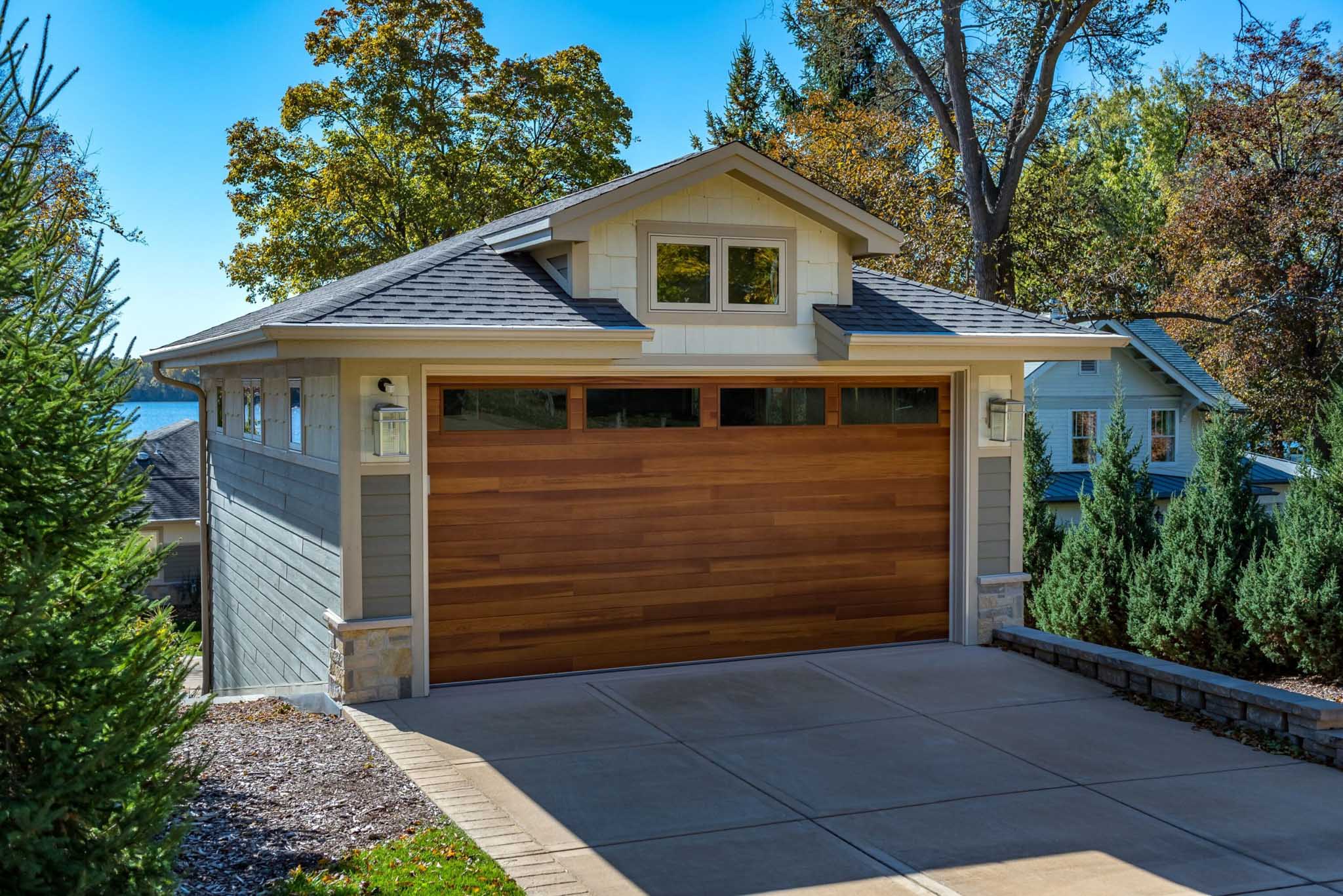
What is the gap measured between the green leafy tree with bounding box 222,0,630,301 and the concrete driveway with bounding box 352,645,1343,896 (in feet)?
63.5

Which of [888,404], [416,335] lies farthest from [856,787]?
[888,404]

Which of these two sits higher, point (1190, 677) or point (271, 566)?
point (271, 566)

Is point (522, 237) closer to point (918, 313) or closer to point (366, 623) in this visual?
point (366, 623)

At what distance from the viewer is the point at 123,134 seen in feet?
81.0

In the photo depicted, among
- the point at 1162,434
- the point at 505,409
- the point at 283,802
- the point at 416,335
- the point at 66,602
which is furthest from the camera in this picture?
the point at 1162,434

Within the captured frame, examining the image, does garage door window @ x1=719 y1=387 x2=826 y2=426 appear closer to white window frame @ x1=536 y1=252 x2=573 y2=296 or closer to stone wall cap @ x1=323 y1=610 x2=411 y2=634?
white window frame @ x1=536 y1=252 x2=573 y2=296

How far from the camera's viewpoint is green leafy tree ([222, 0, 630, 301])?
87.7ft

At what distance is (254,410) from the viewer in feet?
39.4

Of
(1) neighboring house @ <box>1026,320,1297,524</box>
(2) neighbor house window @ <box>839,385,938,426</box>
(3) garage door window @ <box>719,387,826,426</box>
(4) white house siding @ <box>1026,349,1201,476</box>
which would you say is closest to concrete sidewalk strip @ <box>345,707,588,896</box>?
(3) garage door window @ <box>719,387,826,426</box>

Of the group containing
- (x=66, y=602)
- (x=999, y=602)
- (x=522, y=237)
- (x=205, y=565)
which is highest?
(x=522, y=237)

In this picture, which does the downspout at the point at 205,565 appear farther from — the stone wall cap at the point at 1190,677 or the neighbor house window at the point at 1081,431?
the neighbor house window at the point at 1081,431

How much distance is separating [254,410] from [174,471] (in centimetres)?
1825

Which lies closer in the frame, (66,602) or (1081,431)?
(66,602)

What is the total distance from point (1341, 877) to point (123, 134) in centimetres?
2534
